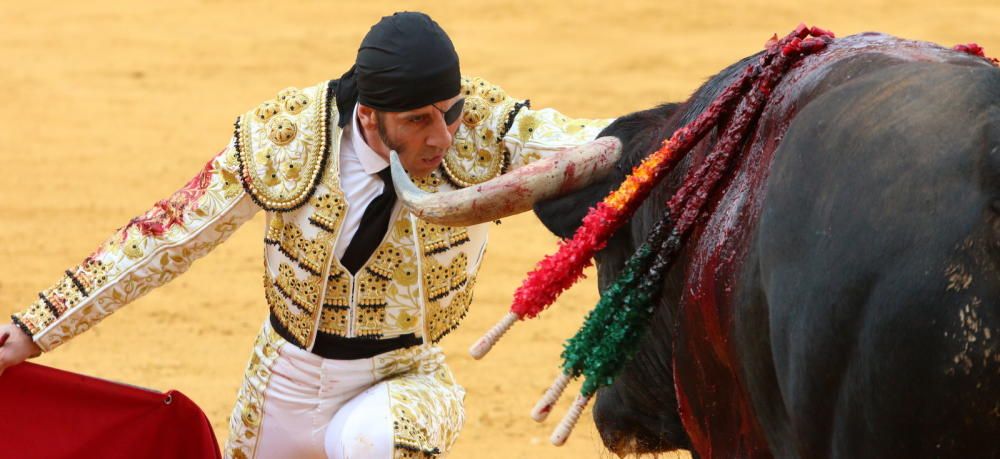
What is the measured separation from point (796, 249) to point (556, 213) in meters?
Answer: 1.00

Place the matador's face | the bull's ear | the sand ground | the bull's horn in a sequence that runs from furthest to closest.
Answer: the sand ground
the matador's face
the bull's ear
the bull's horn


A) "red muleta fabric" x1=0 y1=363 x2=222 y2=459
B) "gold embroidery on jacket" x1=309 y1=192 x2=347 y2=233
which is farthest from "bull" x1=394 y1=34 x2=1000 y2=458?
"red muleta fabric" x1=0 y1=363 x2=222 y2=459

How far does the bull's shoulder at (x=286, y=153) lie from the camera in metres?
3.51

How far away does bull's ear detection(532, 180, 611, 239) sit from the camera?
3.17 m

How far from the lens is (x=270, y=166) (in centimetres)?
352

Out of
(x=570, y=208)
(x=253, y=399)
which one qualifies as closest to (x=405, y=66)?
(x=570, y=208)

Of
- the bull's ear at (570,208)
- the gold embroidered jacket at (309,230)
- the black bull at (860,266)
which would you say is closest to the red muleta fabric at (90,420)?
the gold embroidered jacket at (309,230)

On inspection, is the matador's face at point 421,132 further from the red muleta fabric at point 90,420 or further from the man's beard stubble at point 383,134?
the red muleta fabric at point 90,420

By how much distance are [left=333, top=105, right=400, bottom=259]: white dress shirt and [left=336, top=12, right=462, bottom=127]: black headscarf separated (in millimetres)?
157

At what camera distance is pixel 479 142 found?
357 cm

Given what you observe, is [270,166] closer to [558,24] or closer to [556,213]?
[556,213]

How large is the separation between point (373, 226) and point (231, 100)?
6.92 metres

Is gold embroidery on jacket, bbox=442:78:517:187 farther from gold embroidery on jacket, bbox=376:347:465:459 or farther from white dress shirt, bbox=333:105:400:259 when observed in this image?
gold embroidery on jacket, bbox=376:347:465:459

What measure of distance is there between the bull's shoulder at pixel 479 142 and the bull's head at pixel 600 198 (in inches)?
12.3
